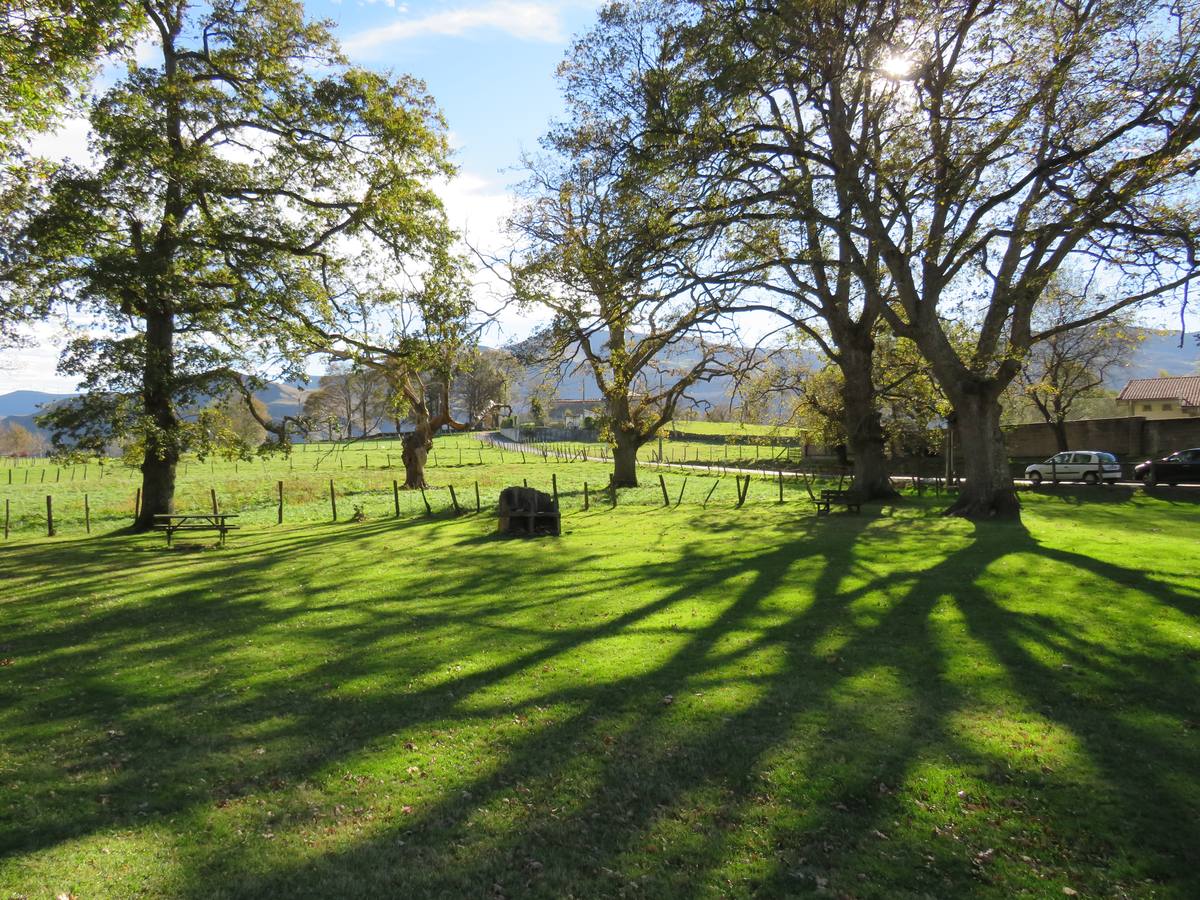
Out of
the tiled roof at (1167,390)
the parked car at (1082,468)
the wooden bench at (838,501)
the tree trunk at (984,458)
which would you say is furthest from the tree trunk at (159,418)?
the tiled roof at (1167,390)

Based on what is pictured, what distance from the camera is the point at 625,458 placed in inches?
1470

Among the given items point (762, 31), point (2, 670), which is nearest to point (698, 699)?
point (2, 670)

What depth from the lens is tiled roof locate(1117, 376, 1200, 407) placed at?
61.9 m

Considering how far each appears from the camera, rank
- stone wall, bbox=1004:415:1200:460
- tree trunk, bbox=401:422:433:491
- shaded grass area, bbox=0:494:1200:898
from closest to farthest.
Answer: shaded grass area, bbox=0:494:1200:898, tree trunk, bbox=401:422:433:491, stone wall, bbox=1004:415:1200:460

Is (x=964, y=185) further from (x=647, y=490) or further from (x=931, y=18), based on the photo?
(x=647, y=490)

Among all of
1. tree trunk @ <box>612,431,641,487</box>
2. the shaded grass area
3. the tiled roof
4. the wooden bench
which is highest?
Answer: the tiled roof

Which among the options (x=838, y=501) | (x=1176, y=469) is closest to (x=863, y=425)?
(x=838, y=501)

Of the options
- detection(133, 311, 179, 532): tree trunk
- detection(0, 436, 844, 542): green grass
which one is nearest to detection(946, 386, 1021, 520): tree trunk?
detection(0, 436, 844, 542): green grass

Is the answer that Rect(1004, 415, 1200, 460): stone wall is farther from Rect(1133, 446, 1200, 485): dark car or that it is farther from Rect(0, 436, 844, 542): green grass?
Rect(0, 436, 844, 542): green grass

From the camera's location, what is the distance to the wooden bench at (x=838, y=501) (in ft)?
76.8

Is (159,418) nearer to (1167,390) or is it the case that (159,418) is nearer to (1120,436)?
(1120,436)

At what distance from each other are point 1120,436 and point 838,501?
107 ft

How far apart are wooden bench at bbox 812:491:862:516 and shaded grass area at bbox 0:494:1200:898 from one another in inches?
403

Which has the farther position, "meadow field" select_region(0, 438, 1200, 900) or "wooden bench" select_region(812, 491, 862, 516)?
"wooden bench" select_region(812, 491, 862, 516)
